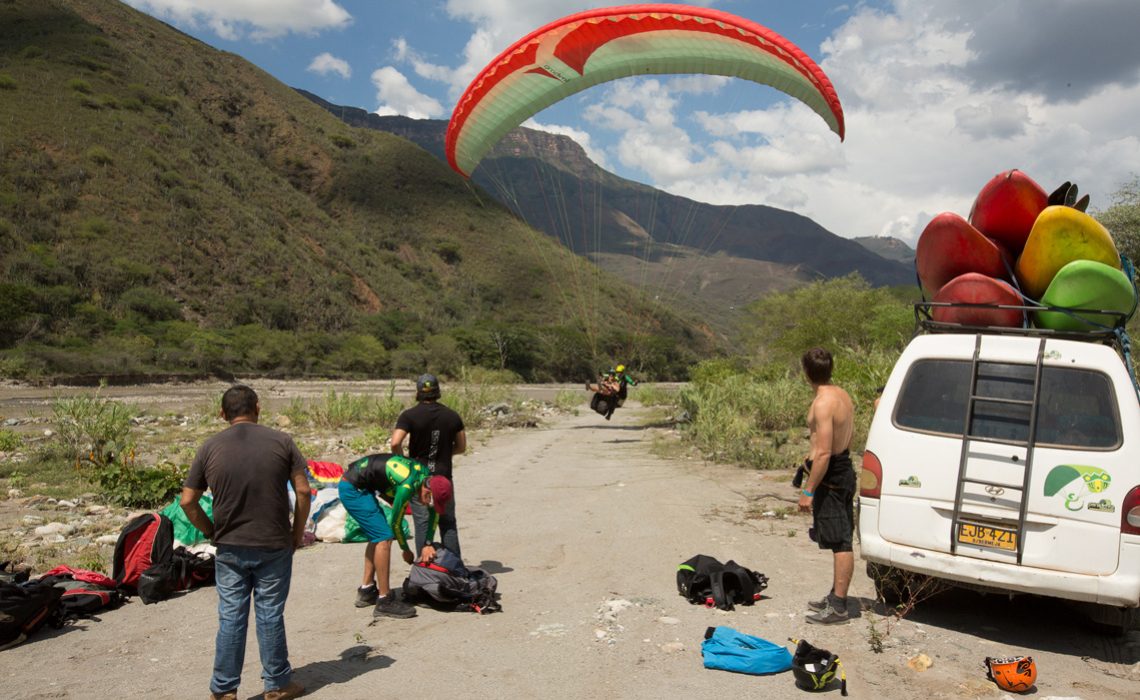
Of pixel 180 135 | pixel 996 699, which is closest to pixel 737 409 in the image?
pixel 996 699

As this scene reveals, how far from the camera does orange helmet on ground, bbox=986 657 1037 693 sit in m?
4.16

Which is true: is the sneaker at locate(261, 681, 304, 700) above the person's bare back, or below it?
below

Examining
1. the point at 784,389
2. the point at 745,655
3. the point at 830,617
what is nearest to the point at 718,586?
the point at 830,617

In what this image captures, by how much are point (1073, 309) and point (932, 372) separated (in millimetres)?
1156

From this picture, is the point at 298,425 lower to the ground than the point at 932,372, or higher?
lower

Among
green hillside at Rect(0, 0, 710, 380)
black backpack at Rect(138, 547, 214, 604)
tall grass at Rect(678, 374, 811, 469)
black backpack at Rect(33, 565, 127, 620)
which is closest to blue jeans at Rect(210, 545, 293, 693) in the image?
black backpack at Rect(33, 565, 127, 620)

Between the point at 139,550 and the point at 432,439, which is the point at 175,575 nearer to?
the point at 139,550

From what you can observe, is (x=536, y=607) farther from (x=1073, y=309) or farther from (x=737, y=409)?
(x=737, y=409)

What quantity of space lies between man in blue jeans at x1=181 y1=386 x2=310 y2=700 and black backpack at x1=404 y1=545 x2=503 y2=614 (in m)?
1.48

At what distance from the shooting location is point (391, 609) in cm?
540

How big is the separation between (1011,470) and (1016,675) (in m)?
1.24

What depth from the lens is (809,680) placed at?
4.12 meters

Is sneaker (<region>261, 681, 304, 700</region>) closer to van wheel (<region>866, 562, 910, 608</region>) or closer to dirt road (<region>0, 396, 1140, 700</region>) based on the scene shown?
dirt road (<region>0, 396, 1140, 700</region>)

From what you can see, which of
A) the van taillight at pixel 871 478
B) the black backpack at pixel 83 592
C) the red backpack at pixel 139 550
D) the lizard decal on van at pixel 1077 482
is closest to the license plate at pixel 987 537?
the lizard decal on van at pixel 1077 482
